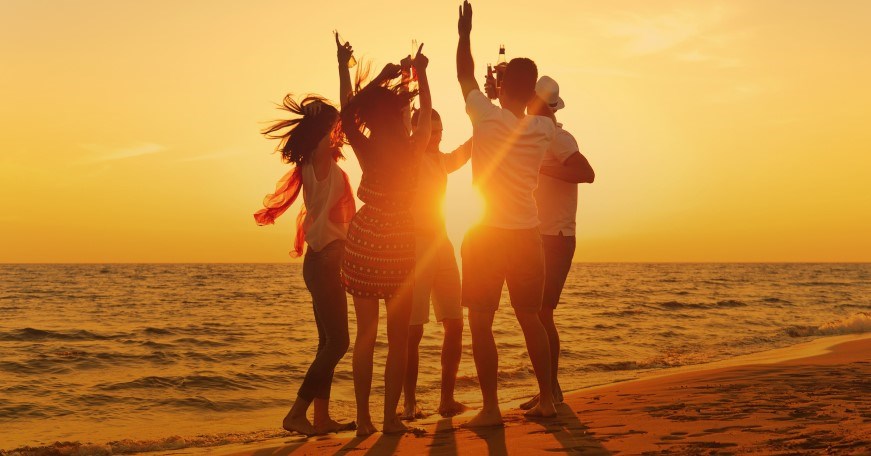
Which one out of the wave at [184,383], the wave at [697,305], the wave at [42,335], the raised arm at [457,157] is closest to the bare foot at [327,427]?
the raised arm at [457,157]

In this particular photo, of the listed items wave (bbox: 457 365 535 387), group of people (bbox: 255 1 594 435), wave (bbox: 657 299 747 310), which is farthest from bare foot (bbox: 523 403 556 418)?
wave (bbox: 657 299 747 310)

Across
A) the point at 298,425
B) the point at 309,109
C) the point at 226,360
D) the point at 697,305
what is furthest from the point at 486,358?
the point at 697,305

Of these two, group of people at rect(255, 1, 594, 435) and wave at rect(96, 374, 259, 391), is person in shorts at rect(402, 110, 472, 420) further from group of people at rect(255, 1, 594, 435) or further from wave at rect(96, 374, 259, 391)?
wave at rect(96, 374, 259, 391)

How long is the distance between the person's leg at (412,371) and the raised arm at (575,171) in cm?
160

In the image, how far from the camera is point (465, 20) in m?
4.78

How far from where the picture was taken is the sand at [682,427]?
3918 mm

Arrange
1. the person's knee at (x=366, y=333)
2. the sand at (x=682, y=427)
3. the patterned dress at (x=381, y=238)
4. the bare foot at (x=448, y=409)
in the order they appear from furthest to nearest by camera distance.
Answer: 1. the bare foot at (x=448, y=409)
2. the person's knee at (x=366, y=333)
3. the patterned dress at (x=381, y=238)
4. the sand at (x=682, y=427)

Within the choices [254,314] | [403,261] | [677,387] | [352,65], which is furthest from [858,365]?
[254,314]

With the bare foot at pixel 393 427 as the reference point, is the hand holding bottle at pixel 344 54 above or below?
above

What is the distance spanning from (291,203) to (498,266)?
1.75 m

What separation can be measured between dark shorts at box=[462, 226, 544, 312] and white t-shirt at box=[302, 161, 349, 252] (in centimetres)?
97

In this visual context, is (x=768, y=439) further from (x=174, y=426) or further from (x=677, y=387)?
(x=174, y=426)

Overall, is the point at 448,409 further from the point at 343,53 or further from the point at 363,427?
the point at 343,53

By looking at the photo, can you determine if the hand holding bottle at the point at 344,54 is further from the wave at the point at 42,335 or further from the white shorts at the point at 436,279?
the wave at the point at 42,335
